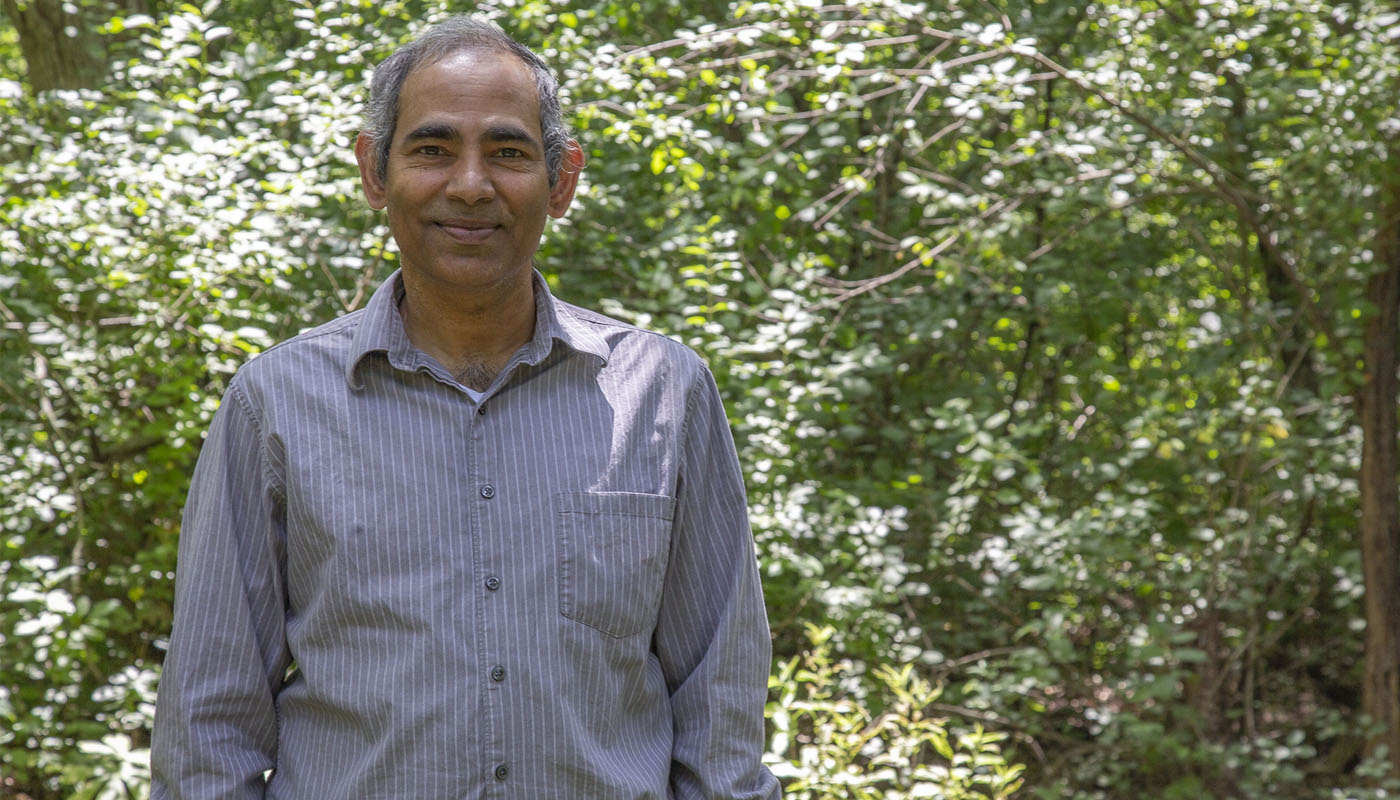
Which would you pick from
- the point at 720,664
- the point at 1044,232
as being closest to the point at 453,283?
the point at 720,664

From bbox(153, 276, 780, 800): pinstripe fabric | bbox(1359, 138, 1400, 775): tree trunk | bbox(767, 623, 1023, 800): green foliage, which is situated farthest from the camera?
bbox(1359, 138, 1400, 775): tree trunk

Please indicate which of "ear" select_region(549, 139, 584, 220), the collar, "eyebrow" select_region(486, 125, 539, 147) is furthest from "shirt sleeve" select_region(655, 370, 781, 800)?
"eyebrow" select_region(486, 125, 539, 147)

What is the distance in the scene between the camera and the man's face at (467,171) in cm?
169

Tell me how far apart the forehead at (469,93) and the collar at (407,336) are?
22 cm

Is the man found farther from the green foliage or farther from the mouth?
the green foliage

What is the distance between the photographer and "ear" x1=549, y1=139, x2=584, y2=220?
1.84m

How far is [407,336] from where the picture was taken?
1.75 meters

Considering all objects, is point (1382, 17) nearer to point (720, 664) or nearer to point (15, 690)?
point (720, 664)

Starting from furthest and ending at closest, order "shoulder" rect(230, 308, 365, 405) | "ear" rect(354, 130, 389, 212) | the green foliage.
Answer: the green foliage < "ear" rect(354, 130, 389, 212) < "shoulder" rect(230, 308, 365, 405)

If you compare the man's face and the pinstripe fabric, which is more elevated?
the man's face

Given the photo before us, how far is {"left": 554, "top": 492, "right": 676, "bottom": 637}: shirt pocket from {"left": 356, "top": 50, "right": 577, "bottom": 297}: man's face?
0.32 meters

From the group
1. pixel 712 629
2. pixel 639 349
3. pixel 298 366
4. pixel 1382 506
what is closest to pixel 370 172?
pixel 298 366

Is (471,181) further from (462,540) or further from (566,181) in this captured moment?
(462,540)

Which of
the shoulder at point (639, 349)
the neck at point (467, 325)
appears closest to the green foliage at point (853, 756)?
the shoulder at point (639, 349)
